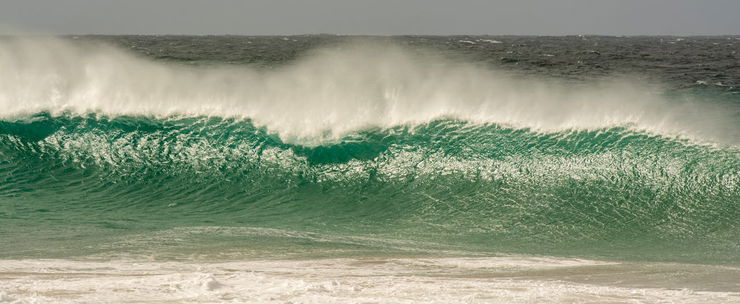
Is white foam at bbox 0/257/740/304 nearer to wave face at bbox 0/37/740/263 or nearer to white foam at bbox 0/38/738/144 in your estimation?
wave face at bbox 0/37/740/263

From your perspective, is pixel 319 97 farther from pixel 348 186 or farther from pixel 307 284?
pixel 307 284

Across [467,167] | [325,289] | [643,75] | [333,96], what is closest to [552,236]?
Result: [467,167]

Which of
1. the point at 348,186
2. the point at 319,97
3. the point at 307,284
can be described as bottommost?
the point at 307,284

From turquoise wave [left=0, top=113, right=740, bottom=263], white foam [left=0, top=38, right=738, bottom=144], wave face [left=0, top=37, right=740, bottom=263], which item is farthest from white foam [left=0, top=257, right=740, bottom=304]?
white foam [left=0, top=38, right=738, bottom=144]

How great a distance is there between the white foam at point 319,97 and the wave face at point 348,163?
0.16 feet

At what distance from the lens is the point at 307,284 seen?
801cm

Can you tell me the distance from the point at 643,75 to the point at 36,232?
32725 mm

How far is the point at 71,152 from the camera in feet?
54.3

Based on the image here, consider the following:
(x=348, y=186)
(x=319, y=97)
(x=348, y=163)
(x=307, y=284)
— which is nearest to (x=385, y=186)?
(x=348, y=186)

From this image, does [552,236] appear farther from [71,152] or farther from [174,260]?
[71,152]

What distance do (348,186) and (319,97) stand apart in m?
3.72

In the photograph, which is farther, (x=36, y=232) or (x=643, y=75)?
(x=643, y=75)

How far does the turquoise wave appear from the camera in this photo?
39.4 ft

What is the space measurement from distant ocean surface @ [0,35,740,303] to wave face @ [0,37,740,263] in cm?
5
